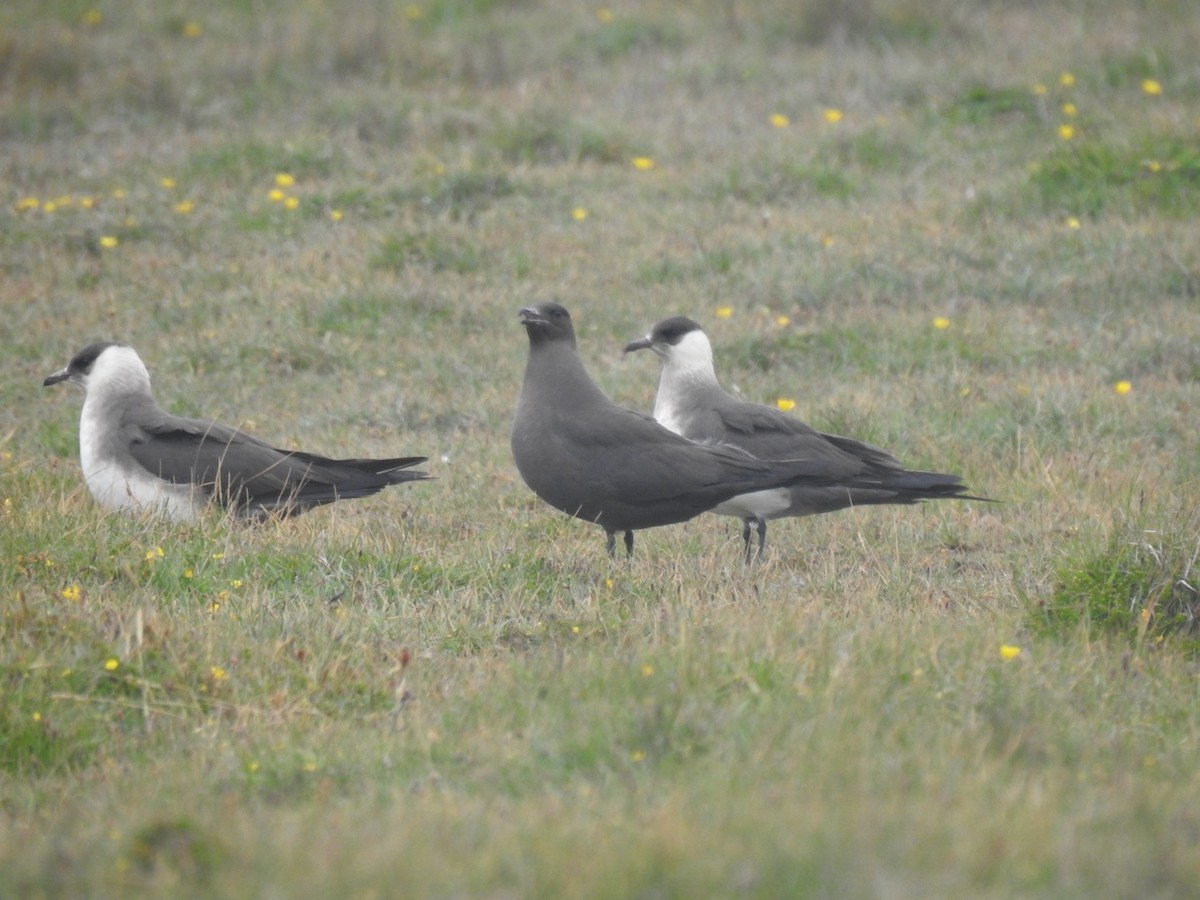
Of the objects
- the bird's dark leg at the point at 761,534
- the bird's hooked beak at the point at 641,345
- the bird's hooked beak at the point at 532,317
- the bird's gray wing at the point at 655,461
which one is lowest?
the bird's dark leg at the point at 761,534

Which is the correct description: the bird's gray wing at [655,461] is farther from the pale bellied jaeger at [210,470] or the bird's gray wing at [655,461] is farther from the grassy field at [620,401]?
the pale bellied jaeger at [210,470]

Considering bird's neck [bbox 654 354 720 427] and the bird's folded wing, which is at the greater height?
bird's neck [bbox 654 354 720 427]

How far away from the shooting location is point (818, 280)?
8.09 meters

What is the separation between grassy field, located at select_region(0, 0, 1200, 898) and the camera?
268cm

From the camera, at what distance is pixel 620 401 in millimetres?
7160

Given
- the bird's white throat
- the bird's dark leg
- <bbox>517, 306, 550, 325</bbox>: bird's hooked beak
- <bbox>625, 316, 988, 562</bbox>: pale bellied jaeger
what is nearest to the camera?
<bbox>625, 316, 988, 562</bbox>: pale bellied jaeger

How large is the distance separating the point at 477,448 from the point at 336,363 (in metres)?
1.40

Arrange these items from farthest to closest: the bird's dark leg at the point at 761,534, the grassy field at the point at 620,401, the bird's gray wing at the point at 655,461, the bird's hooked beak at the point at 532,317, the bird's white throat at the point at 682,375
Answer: the bird's white throat at the point at 682,375 → the bird's hooked beak at the point at 532,317 → the bird's dark leg at the point at 761,534 → the bird's gray wing at the point at 655,461 → the grassy field at the point at 620,401

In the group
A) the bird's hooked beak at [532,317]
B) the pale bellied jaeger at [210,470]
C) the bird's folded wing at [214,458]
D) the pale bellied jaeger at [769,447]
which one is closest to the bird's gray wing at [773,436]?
the pale bellied jaeger at [769,447]

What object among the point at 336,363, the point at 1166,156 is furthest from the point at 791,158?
the point at 336,363

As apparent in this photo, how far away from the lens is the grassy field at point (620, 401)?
268 cm

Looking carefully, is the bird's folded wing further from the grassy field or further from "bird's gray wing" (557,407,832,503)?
A: "bird's gray wing" (557,407,832,503)

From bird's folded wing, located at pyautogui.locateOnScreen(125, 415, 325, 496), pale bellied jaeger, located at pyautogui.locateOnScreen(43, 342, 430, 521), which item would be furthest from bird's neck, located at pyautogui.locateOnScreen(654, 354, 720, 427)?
bird's folded wing, located at pyautogui.locateOnScreen(125, 415, 325, 496)

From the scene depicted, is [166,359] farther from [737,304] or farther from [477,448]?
[737,304]
